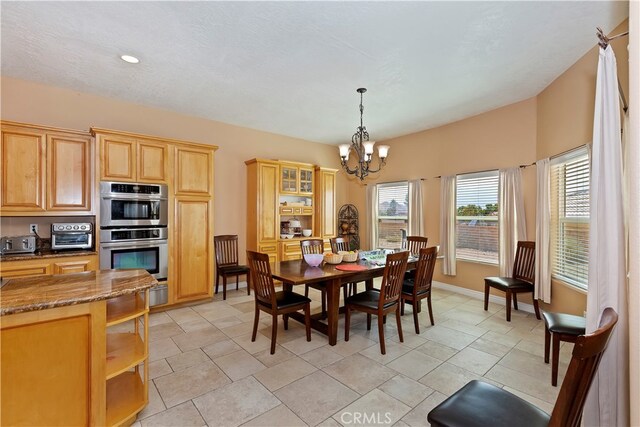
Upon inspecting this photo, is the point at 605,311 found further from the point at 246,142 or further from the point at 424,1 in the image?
the point at 246,142

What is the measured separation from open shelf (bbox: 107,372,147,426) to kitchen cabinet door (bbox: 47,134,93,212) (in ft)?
7.81

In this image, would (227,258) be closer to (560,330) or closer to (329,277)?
(329,277)

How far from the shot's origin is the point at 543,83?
11.4 feet

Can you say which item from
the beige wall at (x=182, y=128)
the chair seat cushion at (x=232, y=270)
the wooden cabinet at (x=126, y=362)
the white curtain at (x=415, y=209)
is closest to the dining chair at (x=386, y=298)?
the wooden cabinet at (x=126, y=362)

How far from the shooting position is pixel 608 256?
1.43m

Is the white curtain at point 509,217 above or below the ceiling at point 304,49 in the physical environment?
below

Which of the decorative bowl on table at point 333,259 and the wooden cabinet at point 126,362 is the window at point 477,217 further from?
the wooden cabinet at point 126,362

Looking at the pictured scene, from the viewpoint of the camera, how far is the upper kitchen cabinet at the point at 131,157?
352 cm

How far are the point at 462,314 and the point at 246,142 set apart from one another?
4.48 meters

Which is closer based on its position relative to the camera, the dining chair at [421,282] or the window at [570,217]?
the window at [570,217]

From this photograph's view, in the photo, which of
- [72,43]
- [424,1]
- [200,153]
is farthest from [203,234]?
[424,1]

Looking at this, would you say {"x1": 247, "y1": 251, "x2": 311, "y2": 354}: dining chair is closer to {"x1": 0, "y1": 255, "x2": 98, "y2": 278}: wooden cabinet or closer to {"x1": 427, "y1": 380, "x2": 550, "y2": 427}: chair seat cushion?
{"x1": 427, "y1": 380, "x2": 550, "y2": 427}: chair seat cushion
